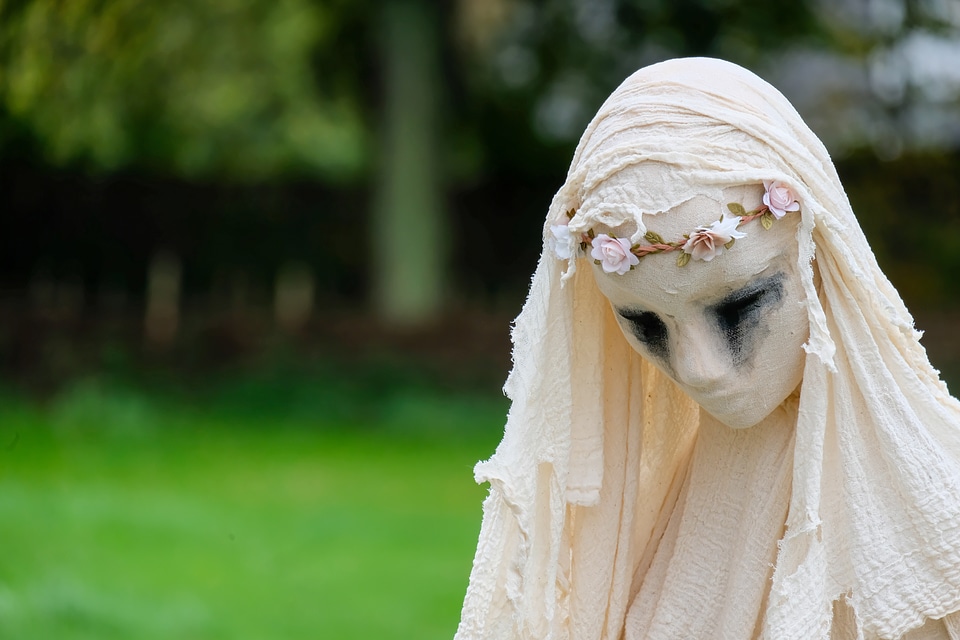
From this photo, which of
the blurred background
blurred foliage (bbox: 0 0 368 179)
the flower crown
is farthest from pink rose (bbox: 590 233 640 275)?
the blurred background

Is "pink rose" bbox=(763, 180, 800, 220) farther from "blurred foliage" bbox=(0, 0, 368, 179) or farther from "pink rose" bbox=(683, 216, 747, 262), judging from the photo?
"blurred foliage" bbox=(0, 0, 368, 179)

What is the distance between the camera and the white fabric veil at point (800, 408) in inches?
77.2

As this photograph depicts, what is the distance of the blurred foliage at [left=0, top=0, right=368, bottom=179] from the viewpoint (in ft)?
20.2

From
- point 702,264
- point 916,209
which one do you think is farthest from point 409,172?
point 702,264

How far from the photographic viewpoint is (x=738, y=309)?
202 cm

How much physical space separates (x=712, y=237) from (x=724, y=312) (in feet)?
0.50

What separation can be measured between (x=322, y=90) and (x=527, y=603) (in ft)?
44.5

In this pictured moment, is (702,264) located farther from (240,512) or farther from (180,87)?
(180,87)

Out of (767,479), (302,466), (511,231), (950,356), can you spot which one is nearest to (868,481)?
(767,479)

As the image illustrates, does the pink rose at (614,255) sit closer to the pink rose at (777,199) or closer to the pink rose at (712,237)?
the pink rose at (712,237)

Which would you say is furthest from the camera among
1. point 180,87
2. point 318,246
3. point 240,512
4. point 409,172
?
point 318,246

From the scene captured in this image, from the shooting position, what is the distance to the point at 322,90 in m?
15.2

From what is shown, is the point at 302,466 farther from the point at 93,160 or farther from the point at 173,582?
the point at 93,160

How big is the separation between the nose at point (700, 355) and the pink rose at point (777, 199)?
0.21 m
